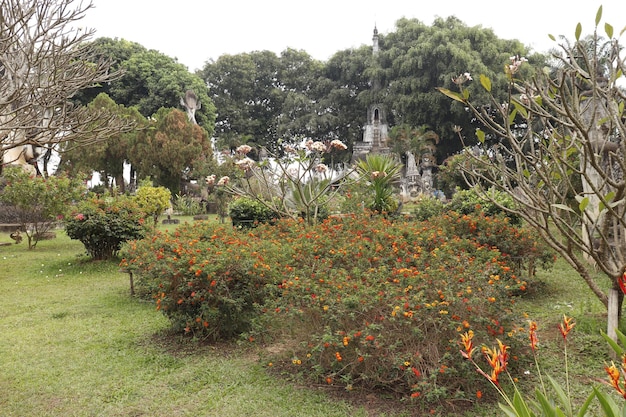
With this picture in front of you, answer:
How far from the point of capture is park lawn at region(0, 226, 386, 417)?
3254 mm

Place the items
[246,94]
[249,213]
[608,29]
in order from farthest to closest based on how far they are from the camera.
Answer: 1. [246,94]
2. [249,213]
3. [608,29]

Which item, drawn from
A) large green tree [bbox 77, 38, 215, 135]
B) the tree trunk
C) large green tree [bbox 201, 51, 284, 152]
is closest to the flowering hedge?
the tree trunk

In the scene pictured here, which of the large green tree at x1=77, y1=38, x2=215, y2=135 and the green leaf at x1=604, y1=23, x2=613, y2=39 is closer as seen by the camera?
the green leaf at x1=604, y1=23, x2=613, y2=39

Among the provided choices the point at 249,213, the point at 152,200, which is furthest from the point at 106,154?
the point at 249,213

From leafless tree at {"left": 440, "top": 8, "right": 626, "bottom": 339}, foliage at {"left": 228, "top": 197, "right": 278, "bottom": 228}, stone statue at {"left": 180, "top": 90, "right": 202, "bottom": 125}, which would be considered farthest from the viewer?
stone statue at {"left": 180, "top": 90, "right": 202, "bottom": 125}

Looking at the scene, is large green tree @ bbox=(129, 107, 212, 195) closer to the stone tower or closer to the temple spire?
the stone tower

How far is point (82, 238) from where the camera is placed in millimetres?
8438

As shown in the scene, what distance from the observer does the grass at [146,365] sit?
3.26m

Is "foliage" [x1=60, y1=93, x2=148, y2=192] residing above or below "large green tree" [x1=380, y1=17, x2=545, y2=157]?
below

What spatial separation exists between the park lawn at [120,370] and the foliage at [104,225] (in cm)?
192

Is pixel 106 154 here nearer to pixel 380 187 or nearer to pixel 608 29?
pixel 380 187

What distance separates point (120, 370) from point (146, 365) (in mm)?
200

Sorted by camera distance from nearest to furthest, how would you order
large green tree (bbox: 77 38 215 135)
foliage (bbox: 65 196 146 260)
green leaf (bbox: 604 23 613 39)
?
green leaf (bbox: 604 23 613 39) → foliage (bbox: 65 196 146 260) → large green tree (bbox: 77 38 215 135)

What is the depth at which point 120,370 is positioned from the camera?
154 inches
